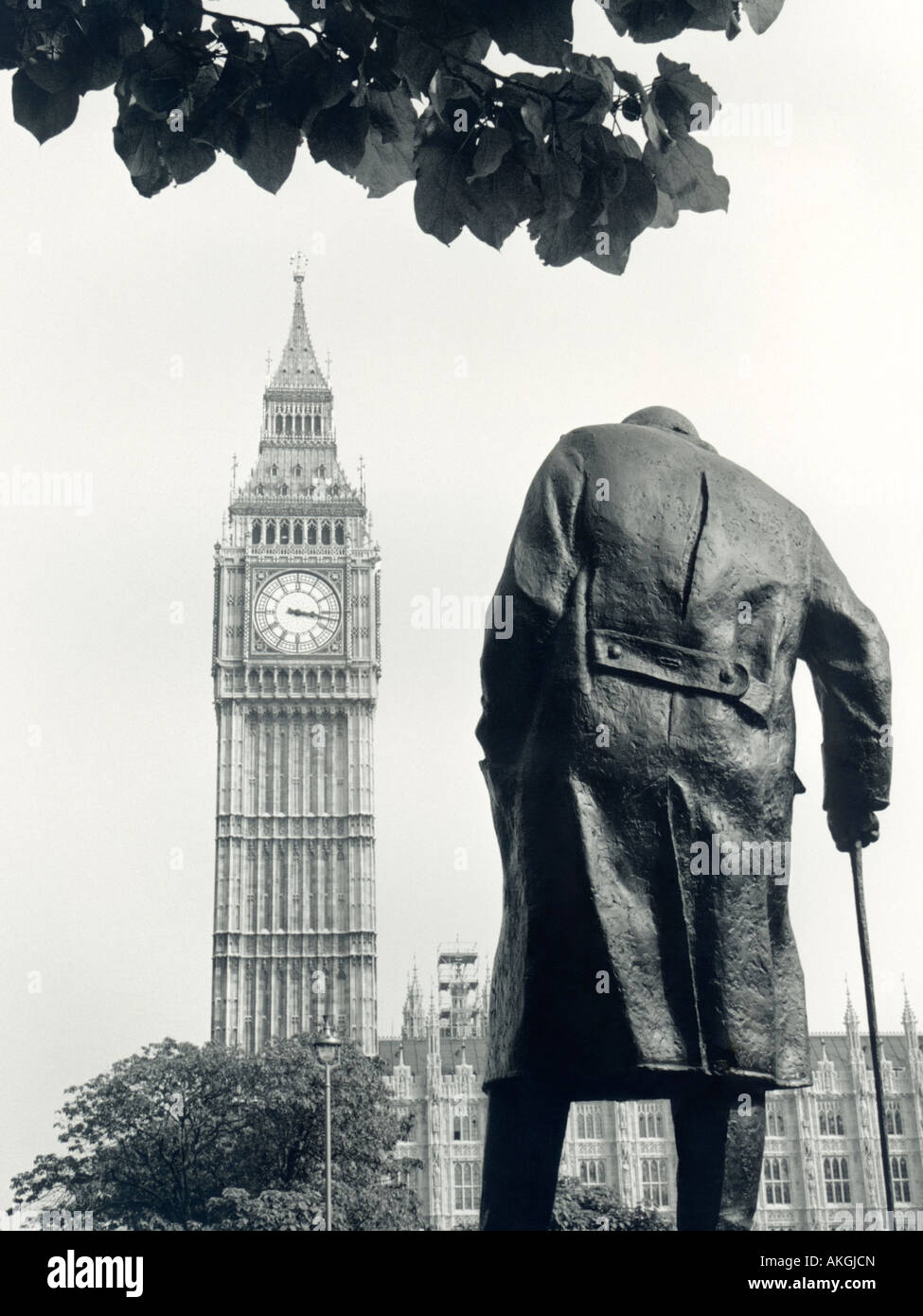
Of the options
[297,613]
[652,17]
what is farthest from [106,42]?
[297,613]

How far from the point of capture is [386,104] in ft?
12.7

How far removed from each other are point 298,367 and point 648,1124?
111ft

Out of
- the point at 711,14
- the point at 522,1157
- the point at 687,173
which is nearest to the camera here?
the point at 711,14

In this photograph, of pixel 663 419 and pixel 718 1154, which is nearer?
pixel 718 1154

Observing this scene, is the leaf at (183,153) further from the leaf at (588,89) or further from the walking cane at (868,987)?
the walking cane at (868,987)

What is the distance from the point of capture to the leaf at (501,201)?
3770mm

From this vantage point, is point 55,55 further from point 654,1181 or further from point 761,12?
point 654,1181

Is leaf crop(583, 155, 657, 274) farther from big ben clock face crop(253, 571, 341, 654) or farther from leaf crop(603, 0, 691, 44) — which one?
big ben clock face crop(253, 571, 341, 654)

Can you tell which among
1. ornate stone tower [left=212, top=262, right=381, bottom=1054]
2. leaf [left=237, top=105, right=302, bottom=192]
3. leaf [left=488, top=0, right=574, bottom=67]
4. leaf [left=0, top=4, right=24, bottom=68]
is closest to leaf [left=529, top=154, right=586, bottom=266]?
leaf [left=488, top=0, right=574, bottom=67]

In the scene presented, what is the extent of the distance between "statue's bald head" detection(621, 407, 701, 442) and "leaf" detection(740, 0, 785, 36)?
153cm

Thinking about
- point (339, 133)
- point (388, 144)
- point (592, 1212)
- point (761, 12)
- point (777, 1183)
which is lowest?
point (592, 1212)

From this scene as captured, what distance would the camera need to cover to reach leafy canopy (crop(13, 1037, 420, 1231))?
36.4 m

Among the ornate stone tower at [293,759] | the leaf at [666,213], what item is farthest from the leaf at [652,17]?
the ornate stone tower at [293,759]
